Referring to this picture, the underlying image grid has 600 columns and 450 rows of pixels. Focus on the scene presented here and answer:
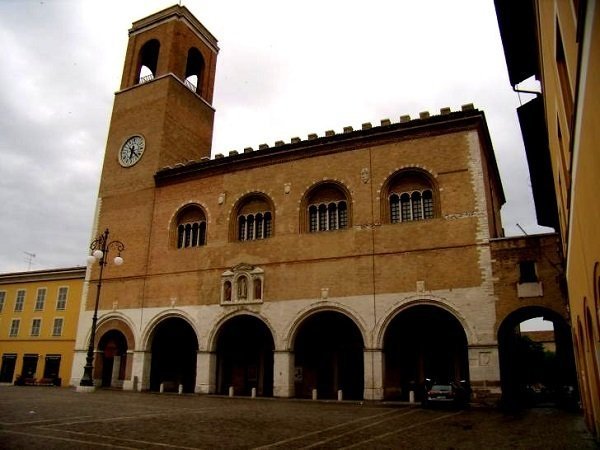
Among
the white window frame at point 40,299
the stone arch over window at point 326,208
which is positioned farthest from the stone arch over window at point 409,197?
the white window frame at point 40,299

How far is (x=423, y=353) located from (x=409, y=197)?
7456 millimetres

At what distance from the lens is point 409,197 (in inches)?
907

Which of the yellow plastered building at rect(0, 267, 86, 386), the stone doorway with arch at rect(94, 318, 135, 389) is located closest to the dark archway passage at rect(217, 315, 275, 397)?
the stone doorway with arch at rect(94, 318, 135, 389)

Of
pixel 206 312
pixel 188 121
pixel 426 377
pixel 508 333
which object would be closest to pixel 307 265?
pixel 206 312

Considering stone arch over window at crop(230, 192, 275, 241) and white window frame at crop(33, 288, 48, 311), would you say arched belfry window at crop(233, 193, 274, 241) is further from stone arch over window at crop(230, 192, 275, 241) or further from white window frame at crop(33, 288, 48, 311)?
white window frame at crop(33, 288, 48, 311)

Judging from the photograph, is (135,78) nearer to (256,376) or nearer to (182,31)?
(182,31)

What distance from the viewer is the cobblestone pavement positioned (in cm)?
927

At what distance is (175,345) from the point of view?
29156 millimetres

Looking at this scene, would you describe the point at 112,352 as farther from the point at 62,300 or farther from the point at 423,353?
the point at 423,353

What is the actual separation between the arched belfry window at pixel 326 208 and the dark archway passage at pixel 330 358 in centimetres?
445

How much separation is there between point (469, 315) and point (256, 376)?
39.5 feet

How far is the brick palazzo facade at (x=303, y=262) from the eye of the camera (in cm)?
2139

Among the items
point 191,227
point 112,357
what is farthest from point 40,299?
point 191,227

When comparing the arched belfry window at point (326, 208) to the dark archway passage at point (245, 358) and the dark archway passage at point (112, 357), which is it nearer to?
the dark archway passage at point (245, 358)
